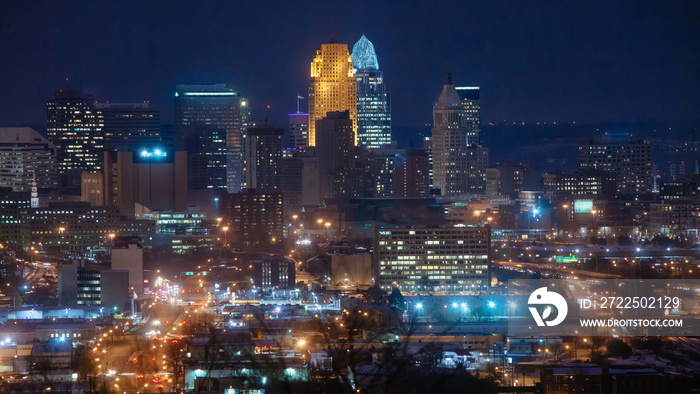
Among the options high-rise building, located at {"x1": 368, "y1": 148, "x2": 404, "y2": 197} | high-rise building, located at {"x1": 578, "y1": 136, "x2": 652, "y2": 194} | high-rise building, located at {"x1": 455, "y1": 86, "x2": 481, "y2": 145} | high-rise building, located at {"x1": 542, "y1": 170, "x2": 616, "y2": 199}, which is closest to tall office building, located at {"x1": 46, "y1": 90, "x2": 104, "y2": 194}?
high-rise building, located at {"x1": 368, "y1": 148, "x2": 404, "y2": 197}

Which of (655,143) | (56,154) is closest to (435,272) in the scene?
(56,154)

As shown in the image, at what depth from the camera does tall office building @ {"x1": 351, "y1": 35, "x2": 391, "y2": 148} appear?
4156 cm

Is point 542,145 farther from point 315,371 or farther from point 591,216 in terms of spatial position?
point 315,371

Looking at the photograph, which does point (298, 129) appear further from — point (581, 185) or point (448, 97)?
point (581, 185)

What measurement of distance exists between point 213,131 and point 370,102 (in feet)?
21.5

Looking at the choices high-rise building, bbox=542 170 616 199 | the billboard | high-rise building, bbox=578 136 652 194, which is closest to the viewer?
the billboard

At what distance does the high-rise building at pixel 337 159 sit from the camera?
33906mm

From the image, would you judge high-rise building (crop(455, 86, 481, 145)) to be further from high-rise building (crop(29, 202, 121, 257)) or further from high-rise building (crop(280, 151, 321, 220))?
high-rise building (crop(29, 202, 121, 257))

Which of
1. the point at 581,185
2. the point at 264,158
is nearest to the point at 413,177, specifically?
the point at 264,158

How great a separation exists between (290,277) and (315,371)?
34.8ft

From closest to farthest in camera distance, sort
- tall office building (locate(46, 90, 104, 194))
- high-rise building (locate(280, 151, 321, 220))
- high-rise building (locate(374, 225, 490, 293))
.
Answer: high-rise building (locate(374, 225, 490, 293)) < high-rise building (locate(280, 151, 321, 220)) < tall office building (locate(46, 90, 104, 194))

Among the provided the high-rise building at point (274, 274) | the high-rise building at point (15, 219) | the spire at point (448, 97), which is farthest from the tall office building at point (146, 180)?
the spire at point (448, 97)

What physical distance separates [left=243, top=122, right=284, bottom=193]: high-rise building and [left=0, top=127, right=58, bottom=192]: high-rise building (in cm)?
524

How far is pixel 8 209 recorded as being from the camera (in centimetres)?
2741
